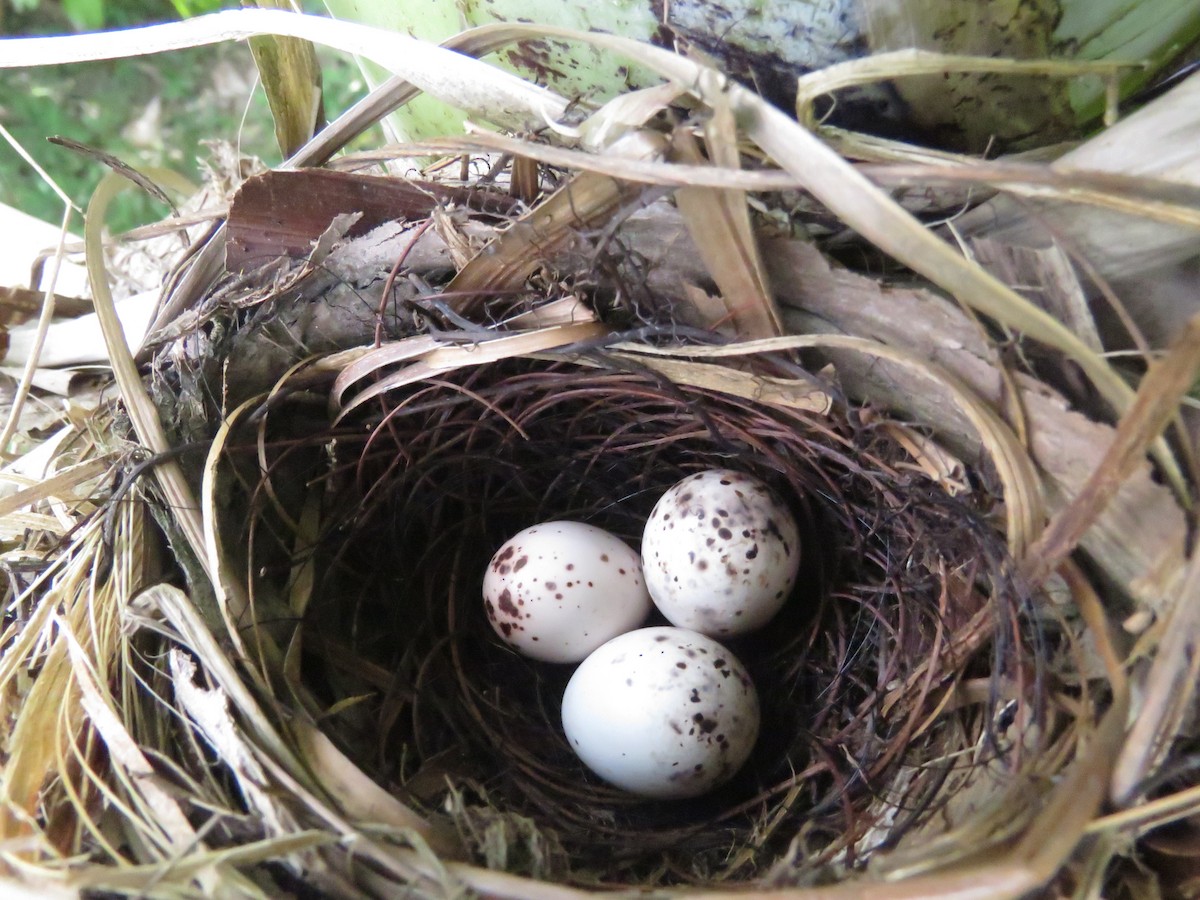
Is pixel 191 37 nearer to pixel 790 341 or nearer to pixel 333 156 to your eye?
pixel 333 156

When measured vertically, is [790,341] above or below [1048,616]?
above

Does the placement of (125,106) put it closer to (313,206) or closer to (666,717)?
(313,206)

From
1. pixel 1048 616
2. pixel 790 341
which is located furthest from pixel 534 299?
pixel 1048 616

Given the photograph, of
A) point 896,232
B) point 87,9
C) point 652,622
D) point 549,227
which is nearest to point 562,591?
point 652,622

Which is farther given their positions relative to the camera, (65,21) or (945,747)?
(65,21)

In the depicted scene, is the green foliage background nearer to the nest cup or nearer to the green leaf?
the green leaf

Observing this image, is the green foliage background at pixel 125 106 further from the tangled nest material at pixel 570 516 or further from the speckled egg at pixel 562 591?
the speckled egg at pixel 562 591
